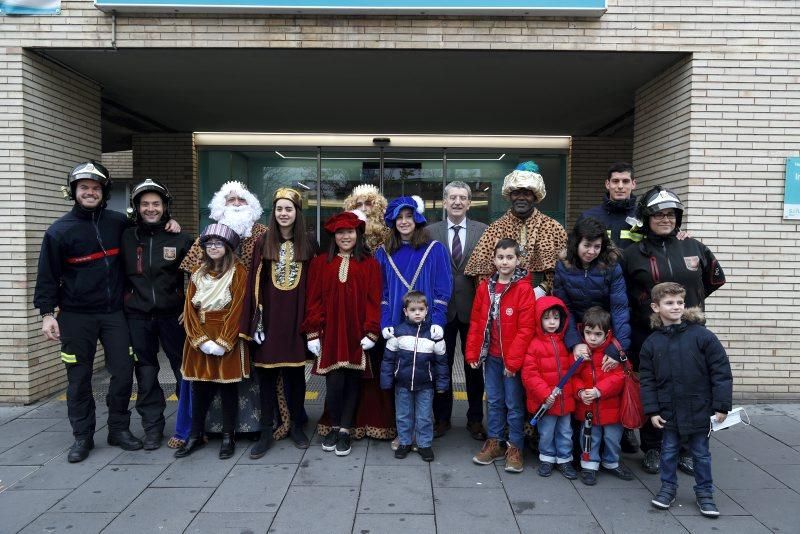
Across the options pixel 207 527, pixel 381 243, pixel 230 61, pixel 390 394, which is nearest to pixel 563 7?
pixel 381 243

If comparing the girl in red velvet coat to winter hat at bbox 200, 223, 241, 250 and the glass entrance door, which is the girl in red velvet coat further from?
the glass entrance door

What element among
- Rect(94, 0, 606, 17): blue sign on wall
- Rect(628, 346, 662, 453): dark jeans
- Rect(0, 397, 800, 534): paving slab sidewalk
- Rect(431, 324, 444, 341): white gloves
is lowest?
Rect(0, 397, 800, 534): paving slab sidewalk

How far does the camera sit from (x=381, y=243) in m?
4.41

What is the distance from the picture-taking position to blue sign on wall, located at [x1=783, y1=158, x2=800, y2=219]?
531cm

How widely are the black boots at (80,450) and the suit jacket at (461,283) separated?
9.71 feet

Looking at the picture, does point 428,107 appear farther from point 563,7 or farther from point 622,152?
point 622,152

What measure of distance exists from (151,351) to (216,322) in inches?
30.3

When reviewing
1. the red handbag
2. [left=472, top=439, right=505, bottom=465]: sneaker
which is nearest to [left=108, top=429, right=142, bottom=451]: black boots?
[left=472, top=439, right=505, bottom=465]: sneaker

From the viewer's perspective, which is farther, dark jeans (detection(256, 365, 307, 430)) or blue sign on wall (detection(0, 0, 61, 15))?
blue sign on wall (detection(0, 0, 61, 15))

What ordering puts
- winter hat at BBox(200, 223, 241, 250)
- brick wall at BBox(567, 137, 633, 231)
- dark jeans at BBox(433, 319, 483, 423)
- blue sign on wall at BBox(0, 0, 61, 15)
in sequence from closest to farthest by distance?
1. winter hat at BBox(200, 223, 241, 250)
2. dark jeans at BBox(433, 319, 483, 423)
3. blue sign on wall at BBox(0, 0, 61, 15)
4. brick wall at BBox(567, 137, 633, 231)

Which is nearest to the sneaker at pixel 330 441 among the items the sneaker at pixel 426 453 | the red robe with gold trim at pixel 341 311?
the red robe with gold trim at pixel 341 311

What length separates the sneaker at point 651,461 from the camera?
3941 millimetres

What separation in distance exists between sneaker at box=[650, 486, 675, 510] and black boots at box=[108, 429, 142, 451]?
377 cm

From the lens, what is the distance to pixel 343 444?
4.20 m
